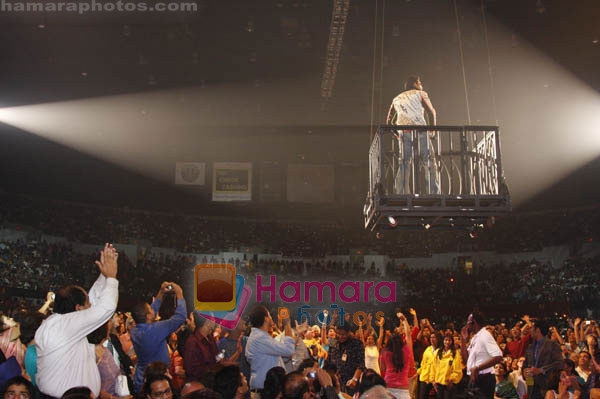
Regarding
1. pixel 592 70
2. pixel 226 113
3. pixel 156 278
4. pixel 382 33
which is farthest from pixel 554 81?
pixel 156 278

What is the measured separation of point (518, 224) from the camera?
936 inches

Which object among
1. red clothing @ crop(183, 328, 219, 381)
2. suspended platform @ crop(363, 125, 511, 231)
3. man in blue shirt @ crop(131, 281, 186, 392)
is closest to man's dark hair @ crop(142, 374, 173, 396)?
man in blue shirt @ crop(131, 281, 186, 392)

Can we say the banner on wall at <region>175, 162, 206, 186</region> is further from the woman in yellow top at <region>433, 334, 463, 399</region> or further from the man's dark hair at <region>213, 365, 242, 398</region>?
the man's dark hair at <region>213, 365, 242, 398</region>

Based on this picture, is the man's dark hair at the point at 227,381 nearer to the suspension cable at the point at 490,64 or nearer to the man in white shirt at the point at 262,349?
the man in white shirt at the point at 262,349

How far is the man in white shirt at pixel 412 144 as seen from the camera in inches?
294

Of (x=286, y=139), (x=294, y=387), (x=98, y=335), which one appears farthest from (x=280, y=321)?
(x=294, y=387)

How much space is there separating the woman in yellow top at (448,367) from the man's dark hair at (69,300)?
6537mm

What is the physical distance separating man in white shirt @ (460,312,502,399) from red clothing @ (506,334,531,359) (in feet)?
5.34

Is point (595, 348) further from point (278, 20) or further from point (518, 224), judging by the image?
point (518, 224)

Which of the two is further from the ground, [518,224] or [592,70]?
[592,70]

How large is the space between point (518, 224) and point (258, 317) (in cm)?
2025

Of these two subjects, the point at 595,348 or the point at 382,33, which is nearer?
the point at 595,348

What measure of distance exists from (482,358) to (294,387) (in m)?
4.66

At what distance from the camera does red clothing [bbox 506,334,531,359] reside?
9.37 m
